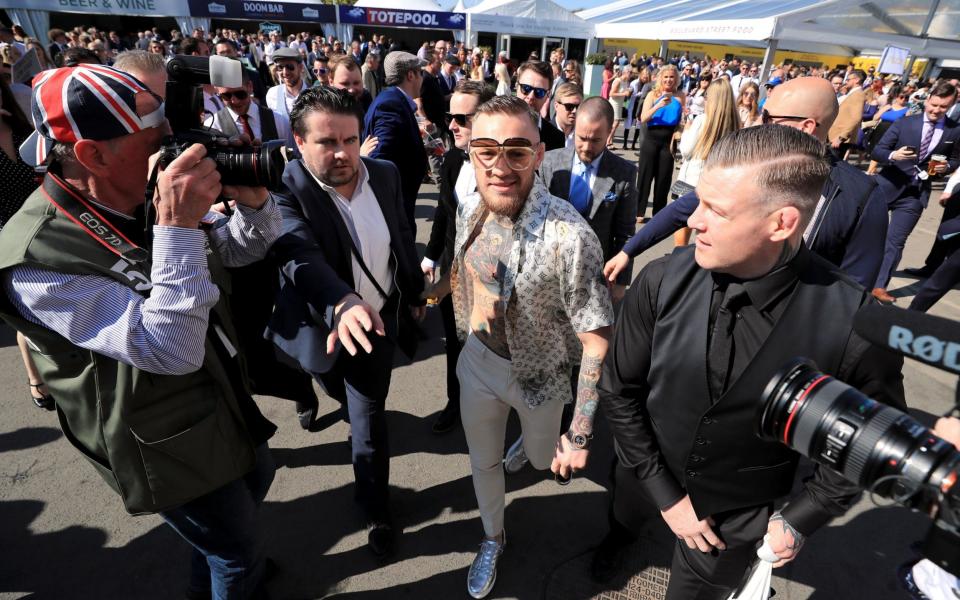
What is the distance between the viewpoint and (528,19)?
70.4ft

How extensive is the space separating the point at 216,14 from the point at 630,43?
18340 millimetres

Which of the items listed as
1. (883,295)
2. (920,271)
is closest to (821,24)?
(920,271)

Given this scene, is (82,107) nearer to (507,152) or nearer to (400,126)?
(507,152)

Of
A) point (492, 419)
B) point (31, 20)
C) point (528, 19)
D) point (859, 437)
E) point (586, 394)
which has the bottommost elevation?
point (492, 419)

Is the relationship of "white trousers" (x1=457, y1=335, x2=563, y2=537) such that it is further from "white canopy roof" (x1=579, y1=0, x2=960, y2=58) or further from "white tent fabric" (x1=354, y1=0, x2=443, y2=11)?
"white tent fabric" (x1=354, y1=0, x2=443, y2=11)

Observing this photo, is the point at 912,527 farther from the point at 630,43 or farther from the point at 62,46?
the point at 630,43

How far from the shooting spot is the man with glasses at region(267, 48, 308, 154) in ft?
15.7

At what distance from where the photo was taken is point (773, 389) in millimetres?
1070

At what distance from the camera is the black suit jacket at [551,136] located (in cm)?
392

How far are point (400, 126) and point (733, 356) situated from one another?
3.23m

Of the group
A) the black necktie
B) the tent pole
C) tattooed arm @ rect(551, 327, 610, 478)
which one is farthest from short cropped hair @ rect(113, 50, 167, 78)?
the tent pole

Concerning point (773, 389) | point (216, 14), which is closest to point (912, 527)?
point (773, 389)

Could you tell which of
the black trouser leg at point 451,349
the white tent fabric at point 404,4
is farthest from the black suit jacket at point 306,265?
the white tent fabric at point 404,4

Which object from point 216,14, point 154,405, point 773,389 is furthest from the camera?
point 216,14
